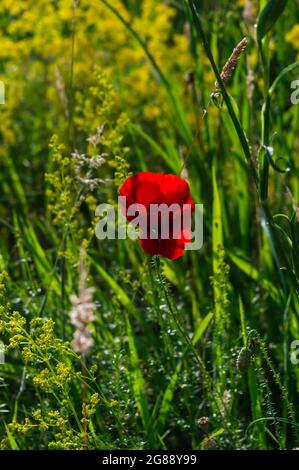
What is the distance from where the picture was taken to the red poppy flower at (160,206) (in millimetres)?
1403

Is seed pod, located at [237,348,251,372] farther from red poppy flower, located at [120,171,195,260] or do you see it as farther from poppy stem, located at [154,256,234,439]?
red poppy flower, located at [120,171,195,260]

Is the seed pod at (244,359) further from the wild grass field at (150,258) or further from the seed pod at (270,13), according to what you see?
the seed pod at (270,13)

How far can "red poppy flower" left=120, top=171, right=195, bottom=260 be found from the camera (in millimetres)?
1403

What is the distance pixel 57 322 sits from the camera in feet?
6.64

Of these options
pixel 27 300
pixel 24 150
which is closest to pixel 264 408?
pixel 27 300

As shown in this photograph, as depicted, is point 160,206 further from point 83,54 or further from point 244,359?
point 83,54

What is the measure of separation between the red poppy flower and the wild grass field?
4cm

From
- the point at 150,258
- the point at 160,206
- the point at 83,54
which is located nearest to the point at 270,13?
the point at 160,206

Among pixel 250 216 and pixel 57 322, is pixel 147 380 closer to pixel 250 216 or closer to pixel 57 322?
pixel 57 322

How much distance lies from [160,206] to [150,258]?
29 centimetres

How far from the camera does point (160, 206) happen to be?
1428 mm

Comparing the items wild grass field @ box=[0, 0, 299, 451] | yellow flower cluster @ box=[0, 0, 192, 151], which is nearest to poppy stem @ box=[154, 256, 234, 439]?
wild grass field @ box=[0, 0, 299, 451]

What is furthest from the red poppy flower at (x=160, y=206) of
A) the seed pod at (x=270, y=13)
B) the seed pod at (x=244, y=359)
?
the seed pod at (x=270, y=13)

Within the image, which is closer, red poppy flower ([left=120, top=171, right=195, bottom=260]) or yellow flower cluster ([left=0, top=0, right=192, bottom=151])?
red poppy flower ([left=120, top=171, right=195, bottom=260])
